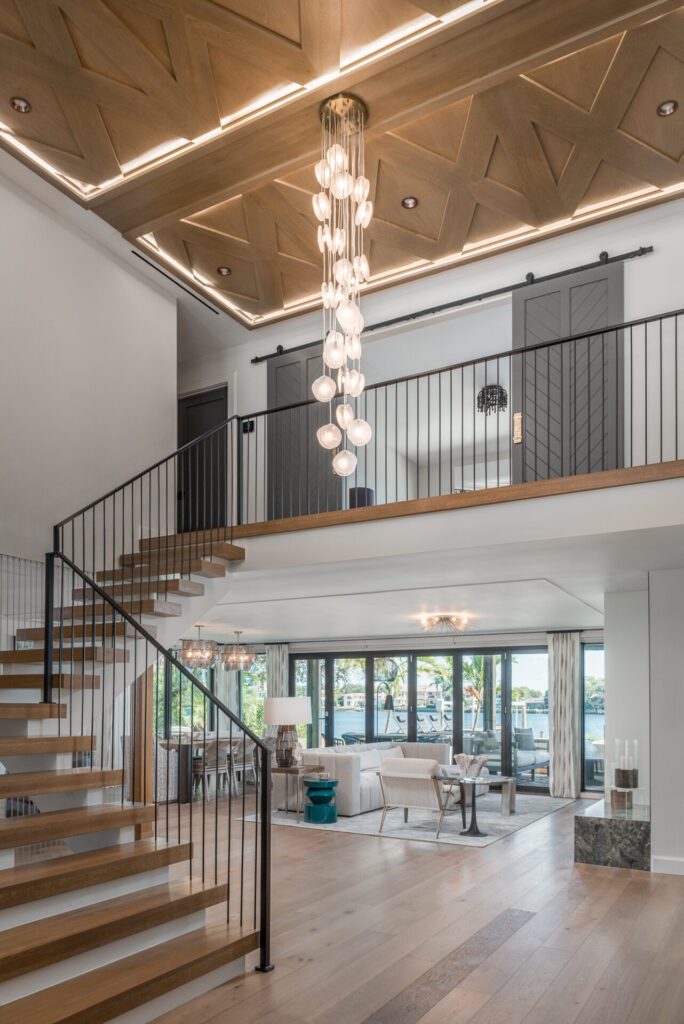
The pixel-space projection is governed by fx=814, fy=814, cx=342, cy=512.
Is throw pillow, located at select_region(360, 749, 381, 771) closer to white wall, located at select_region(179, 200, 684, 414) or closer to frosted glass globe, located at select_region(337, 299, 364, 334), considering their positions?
white wall, located at select_region(179, 200, 684, 414)

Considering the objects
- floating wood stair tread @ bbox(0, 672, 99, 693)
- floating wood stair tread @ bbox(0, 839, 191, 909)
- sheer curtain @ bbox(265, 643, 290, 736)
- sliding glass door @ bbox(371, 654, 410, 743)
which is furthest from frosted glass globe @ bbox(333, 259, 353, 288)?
sheer curtain @ bbox(265, 643, 290, 736)

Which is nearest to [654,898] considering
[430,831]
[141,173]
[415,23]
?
[430,831]

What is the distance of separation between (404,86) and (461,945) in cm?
581

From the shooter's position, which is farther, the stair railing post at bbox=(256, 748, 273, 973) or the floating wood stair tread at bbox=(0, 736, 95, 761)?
the floating wood stair tread at bbox=(0, 736, 95, 761)

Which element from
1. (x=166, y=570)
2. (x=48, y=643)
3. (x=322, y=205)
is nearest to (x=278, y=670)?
(x=166, y=570)

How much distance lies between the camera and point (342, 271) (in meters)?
5.45

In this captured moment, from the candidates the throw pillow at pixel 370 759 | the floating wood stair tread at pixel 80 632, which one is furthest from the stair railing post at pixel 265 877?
the throw pillow at pixel 370 759

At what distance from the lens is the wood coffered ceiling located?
5.43 meters

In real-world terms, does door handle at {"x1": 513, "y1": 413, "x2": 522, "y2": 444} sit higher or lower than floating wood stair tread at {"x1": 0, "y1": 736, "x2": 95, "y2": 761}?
higher

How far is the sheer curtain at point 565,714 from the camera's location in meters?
12.4

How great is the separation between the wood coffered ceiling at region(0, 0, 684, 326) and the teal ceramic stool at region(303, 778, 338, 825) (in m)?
6.17

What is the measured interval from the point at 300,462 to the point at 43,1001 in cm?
606

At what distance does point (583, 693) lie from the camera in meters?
12.9

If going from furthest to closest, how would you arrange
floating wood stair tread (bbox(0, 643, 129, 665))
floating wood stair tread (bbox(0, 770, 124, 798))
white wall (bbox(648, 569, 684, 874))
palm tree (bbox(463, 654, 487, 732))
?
palm tree (bbox(463, 654, 487, 732)) → white wall (bbox(648, 569, 684, 874)) → floating wood stair tread (bbox(0, 643, 129, 665)) → floating wood stair tread (bbox(0, 770, 124, 798))
